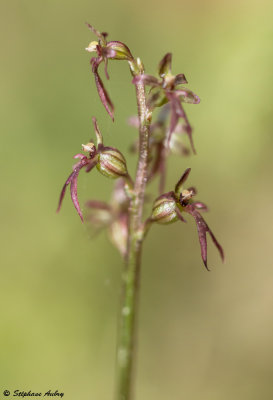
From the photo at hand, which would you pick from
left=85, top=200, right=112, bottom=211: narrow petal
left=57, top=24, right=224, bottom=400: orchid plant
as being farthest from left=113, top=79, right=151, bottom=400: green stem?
left=85, top=200, right=112, bottom=211: narrow petal

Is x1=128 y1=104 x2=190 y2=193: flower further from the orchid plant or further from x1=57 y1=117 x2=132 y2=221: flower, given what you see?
x1=57 y1=117 x2=132 y2=221: flower

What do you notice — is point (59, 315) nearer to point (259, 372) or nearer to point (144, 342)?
point (144, 342)

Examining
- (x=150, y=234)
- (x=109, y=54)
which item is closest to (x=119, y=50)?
(x=109, y=54)

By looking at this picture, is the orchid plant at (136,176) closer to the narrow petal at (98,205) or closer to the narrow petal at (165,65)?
the narrow petal at (165,65)

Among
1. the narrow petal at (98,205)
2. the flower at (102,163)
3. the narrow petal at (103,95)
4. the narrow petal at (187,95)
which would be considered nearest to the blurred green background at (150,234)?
the narrow petal at (98,205)

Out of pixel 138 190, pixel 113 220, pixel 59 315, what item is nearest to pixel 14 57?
pixel 59 315

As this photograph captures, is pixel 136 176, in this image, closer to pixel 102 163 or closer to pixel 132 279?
pixel 102 163
